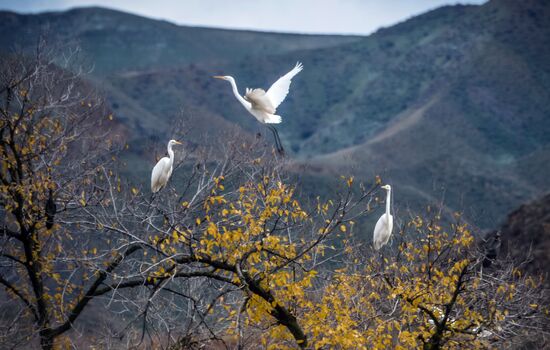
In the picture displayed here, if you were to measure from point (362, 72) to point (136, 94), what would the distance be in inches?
1289

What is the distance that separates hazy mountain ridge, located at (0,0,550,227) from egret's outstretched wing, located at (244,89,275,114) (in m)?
28.6

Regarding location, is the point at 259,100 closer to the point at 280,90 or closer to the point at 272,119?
the point at 272,119

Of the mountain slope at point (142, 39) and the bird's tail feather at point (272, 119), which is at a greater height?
the bird's tail feather at point (272, 119)

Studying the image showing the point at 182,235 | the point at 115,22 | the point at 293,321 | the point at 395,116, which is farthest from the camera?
the point at 115,22

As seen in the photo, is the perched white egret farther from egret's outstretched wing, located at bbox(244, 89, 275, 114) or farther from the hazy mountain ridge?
the hazy mountain ridge

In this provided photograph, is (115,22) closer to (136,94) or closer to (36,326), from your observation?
(136,94)

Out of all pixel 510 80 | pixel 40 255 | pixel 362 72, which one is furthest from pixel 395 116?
pixel 40 255

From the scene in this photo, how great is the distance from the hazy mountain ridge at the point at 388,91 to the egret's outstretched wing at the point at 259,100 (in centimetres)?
2864

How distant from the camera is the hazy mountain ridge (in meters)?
57.0

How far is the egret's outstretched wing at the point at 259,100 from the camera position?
1331cm

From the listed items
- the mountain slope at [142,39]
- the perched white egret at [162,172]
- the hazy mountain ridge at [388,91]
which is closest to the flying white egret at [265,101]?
the perched white egret at [162,172]

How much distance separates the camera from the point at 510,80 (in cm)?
7431

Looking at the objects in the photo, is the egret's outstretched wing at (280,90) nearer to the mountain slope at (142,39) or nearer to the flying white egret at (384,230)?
the flying white egret at (384,230)

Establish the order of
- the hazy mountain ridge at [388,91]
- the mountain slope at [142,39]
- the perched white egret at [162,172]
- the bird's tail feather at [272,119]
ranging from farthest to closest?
the mountain slope at [142,39]
the hazy mountain ridge at [388,91]
the bird's tail feather at [272,119]
the perched white egret at [162,172]
